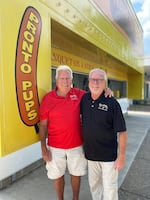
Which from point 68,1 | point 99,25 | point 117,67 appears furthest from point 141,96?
point 68,1

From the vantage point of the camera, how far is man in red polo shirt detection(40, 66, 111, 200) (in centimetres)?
226

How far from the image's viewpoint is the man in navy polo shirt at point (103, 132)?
206cm

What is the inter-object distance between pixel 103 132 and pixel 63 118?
0.43 meters

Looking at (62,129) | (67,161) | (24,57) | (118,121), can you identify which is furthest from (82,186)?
(24,57)

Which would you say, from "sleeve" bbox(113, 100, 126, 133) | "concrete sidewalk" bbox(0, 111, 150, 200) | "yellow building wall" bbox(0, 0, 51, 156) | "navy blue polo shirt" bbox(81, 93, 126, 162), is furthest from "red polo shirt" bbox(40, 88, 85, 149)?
"concrete sidewalk" bbox(0, 111, 150, 200)

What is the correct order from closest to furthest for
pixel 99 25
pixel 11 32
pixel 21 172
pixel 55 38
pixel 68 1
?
1. pixel 11 32
2. pixel 21 172
3. pixel 68 1
4. pixel 55 38
5. pixel 99 25

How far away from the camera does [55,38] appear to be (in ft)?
16.1

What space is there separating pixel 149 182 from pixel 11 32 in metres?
2.82

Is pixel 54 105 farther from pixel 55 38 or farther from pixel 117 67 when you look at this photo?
pixel 117 67

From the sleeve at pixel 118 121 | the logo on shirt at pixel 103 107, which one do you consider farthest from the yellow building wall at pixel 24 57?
the sleeve at pixel 118 121

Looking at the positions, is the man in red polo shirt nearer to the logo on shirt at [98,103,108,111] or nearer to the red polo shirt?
the red polo shirt

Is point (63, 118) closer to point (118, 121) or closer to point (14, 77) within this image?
point (118, 121)

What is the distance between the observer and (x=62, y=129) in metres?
2.27

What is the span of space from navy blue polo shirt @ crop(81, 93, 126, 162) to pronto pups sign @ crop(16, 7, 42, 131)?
0.91m
